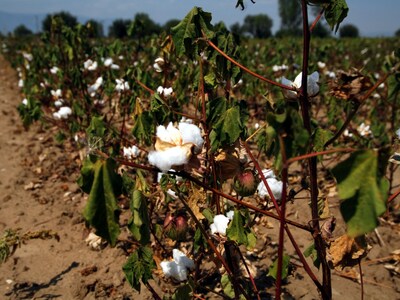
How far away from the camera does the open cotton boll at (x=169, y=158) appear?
2.99 feet

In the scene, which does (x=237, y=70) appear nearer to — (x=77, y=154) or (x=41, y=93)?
(x=77, y=154)

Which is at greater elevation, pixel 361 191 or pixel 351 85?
pixel 351 85

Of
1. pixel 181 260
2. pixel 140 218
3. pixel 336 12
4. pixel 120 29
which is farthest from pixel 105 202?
pixel 120 29

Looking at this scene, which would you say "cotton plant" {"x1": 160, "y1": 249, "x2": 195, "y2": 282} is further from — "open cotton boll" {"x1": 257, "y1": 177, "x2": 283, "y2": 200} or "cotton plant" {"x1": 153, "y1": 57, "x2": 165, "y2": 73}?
"cotton plant" {"x1": 153, "y1": 57, "x2": 165, "y2": 73}

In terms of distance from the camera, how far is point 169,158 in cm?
91

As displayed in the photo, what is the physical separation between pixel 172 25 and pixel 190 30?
0.50 m

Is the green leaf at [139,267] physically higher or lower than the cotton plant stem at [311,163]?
lower

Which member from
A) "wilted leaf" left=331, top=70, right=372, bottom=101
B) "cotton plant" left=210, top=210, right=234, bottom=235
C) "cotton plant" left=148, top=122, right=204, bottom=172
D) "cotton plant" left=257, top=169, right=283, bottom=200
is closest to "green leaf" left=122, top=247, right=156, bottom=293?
"cotton plant" left=210, top=210, right=234, bottom=235

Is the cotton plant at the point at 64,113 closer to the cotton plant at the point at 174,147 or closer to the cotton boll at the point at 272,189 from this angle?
the cotton boll at the point at 272,189

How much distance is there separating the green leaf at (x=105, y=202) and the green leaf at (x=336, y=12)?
662 mm

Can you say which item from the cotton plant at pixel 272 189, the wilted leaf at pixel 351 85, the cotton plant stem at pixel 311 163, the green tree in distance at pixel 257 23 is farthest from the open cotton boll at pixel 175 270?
the green tree in distance at pixel 257 23

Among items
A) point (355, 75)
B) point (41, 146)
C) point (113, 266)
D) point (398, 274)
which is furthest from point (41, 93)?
point (355, 75)

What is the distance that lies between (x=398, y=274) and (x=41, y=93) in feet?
13.5

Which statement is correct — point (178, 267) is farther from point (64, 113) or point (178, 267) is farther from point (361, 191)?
point (64, 113)
